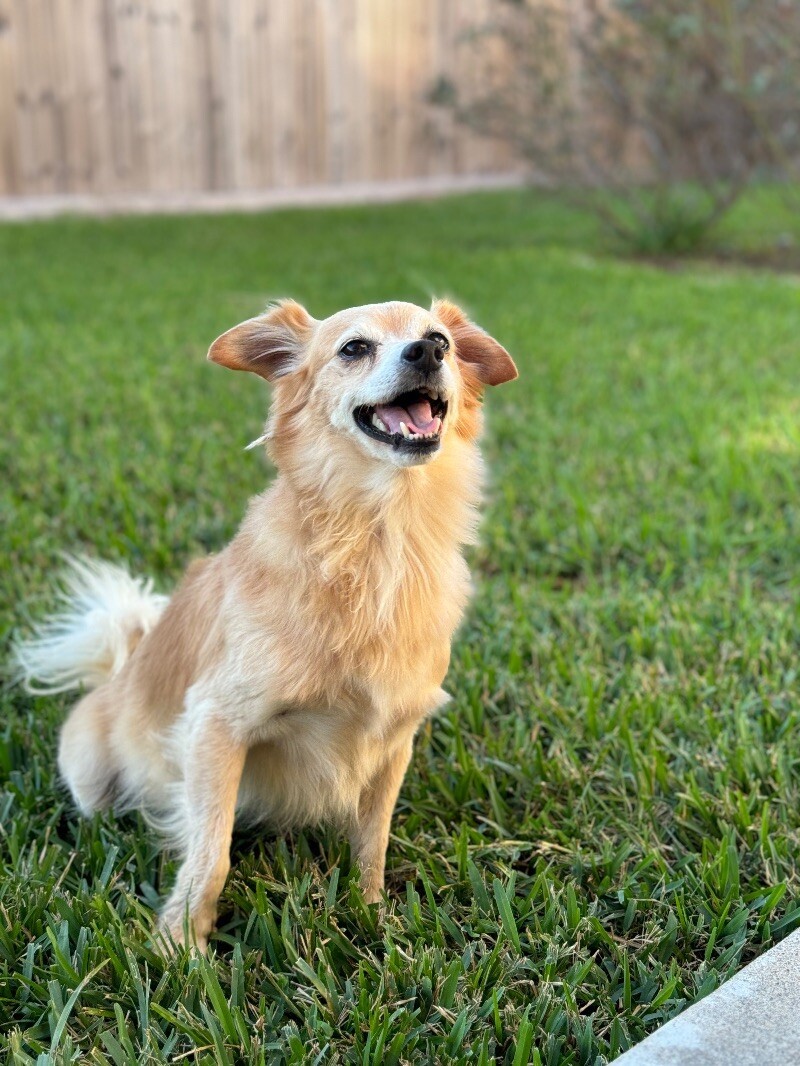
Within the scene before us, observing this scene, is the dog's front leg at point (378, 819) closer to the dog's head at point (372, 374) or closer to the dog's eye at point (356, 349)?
the dog's head at point (372, 374)

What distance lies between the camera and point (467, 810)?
238 centimetres

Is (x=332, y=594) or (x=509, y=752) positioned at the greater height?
(x=332, y=594)

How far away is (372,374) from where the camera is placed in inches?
75.0

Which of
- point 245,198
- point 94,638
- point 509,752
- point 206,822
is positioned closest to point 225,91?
point 245,198

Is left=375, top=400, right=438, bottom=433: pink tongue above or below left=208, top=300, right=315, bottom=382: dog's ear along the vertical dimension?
below

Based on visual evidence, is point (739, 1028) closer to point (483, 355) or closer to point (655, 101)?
point (483, 355)

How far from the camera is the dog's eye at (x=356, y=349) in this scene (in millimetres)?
1974

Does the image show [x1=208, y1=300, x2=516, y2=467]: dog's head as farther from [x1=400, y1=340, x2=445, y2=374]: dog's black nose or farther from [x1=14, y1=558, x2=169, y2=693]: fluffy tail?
[x1=14, y1=558, x2=169, y2=693]: fluffy tail

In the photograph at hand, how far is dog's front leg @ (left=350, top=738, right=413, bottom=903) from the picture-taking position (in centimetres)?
213

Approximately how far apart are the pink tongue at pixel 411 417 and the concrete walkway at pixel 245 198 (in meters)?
9.00

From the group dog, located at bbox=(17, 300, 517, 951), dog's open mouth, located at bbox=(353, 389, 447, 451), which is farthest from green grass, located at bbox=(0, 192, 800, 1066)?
dog's open mouth, located at bbox=(353, 389, 447, 451)

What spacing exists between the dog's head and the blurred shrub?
6411 mm

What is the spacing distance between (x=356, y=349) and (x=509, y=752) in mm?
1026

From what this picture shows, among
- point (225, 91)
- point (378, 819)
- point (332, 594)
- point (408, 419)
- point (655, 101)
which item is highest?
point (225, 91)
